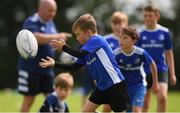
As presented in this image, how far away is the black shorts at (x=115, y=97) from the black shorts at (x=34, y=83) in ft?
8.59

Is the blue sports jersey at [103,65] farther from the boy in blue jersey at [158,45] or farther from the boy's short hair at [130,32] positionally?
the boy in blue jersey at [158,45]

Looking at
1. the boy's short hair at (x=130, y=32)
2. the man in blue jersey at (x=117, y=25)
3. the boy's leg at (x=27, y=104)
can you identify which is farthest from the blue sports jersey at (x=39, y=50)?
the boy's short hair at (x=130, y=32)

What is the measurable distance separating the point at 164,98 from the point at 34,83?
2.33 m

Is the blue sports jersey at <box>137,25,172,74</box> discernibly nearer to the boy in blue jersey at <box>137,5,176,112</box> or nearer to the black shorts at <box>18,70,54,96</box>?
the boy in blue jersey at <box>137,5,176,112</box>

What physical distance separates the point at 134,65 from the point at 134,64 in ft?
0.06

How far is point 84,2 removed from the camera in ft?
153

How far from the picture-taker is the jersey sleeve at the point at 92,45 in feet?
26.6

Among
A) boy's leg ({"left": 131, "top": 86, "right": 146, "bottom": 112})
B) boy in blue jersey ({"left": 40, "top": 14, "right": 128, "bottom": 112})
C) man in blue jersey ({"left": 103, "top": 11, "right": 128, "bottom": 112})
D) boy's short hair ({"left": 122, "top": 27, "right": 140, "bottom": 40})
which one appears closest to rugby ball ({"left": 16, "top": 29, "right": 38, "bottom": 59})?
boy in blue jersey ({"left": 40, "top": 14, "right": 128, "bottom": 112})

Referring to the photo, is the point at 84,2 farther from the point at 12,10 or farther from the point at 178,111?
the point at 178,111

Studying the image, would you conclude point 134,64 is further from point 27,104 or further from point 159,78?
point 27,104

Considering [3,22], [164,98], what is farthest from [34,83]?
[3,22]

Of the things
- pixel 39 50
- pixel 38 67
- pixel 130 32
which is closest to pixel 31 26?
pixel 39 50

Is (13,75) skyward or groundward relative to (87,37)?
groundward

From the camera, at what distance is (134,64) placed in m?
9.65
